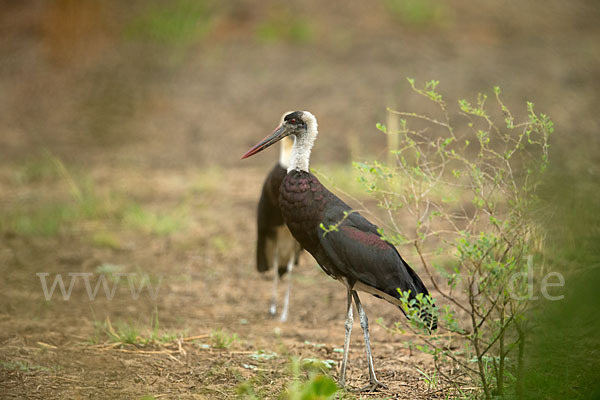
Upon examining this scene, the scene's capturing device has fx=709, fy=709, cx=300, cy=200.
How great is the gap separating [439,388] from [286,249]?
216cm

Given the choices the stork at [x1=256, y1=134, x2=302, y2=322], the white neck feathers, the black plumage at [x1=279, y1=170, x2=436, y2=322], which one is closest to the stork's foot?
the black plumage at [x1=279, y1=170, x2=436, y2=322]

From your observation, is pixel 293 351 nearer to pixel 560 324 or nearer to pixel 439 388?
pixel 439 388

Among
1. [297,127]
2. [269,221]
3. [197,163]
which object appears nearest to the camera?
[297,127]

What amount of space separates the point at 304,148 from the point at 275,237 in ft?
5.10

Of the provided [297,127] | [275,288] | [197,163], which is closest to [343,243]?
[297,127]

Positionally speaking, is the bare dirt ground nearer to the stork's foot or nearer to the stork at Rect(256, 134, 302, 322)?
the stork's foot

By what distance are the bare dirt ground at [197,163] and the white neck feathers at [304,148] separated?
1070 mm

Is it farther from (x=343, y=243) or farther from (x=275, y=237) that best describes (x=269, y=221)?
(x=343, y=243)

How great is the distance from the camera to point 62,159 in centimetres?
893

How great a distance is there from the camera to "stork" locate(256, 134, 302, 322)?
502 cm

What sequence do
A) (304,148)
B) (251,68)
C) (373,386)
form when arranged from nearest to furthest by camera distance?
(373,386) → (304,148) → (251,68)

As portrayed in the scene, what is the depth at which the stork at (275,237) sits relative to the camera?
502 centimetres

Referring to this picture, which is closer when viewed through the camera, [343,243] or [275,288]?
[343,243]

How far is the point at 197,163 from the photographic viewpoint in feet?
29.3
